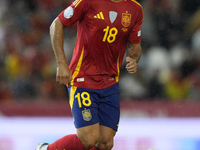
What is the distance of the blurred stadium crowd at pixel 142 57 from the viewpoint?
717cm

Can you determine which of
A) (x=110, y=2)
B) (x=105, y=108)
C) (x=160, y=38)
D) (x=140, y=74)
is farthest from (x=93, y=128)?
(x=160, y=38)

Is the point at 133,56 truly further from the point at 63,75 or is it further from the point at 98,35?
the point at 63,75

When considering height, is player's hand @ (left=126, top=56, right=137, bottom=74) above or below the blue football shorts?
above

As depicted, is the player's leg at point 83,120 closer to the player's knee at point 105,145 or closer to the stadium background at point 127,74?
the player's knee at point 105,145

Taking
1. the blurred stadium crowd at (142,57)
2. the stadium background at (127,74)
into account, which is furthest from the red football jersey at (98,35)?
the blurred stadium crowd at (142,57)

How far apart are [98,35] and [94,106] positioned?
0.67m

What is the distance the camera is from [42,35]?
7.96 m

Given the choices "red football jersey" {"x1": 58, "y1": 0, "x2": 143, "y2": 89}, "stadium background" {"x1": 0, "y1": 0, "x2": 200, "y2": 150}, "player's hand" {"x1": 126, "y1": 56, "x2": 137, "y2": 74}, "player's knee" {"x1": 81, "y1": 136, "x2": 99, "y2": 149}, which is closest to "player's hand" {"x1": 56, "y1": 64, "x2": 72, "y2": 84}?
"red football jersey" {"x1": 58, "y1": 0, "x2": 143, "y2": 89}

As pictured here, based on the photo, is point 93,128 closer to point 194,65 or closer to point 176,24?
point 194,65

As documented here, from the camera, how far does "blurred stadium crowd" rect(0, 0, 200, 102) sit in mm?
7172

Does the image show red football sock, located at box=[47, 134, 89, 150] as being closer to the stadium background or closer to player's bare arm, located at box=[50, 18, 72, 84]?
player's bare arm, located at box=[50, 18, 72, 84]

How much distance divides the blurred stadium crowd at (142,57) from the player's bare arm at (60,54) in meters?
4.16

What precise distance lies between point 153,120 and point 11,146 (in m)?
3.00

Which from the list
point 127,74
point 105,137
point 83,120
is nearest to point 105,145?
point 105,137
